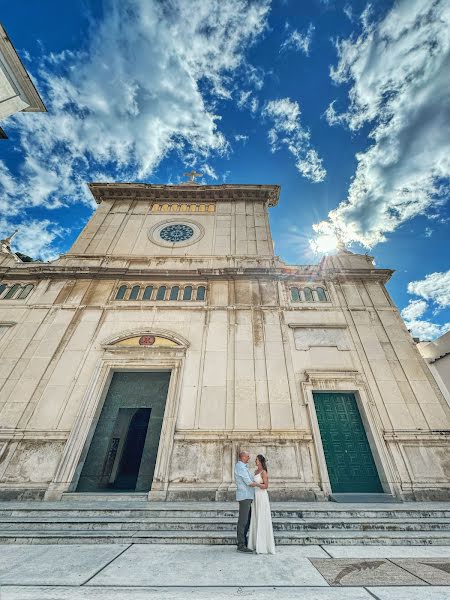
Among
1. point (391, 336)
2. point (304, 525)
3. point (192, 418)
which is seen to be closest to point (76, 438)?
point (192, 418)

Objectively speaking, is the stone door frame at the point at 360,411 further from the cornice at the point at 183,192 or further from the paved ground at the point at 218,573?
the cornice at the point at 183,192

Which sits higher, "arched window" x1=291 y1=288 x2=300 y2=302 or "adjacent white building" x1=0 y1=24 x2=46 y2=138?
"adjacent white building" x1=0 y1=24 x2=46 y2=138

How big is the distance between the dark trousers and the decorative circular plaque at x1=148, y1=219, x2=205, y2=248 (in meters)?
15.5

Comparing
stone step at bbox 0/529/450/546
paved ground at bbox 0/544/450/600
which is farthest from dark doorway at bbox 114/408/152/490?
paved ground at bbox 0/544/450/600

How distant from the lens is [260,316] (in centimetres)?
1319

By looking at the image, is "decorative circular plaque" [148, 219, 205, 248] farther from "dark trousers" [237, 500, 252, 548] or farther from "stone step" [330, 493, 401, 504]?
"dark trousers" [237, 500, 252, 548]

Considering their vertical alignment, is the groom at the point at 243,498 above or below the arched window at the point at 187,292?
below

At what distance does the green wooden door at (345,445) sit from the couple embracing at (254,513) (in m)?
6.08

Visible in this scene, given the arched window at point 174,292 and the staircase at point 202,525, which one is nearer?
the staircase at point 202,525

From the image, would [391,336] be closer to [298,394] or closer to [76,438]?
[298,394]

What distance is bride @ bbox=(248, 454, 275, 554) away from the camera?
14.4 ft

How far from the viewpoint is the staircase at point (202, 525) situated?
16.5 ft

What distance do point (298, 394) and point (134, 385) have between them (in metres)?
7.06

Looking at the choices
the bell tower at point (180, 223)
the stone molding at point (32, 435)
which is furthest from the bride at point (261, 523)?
the bell tower at point (180, 223)
